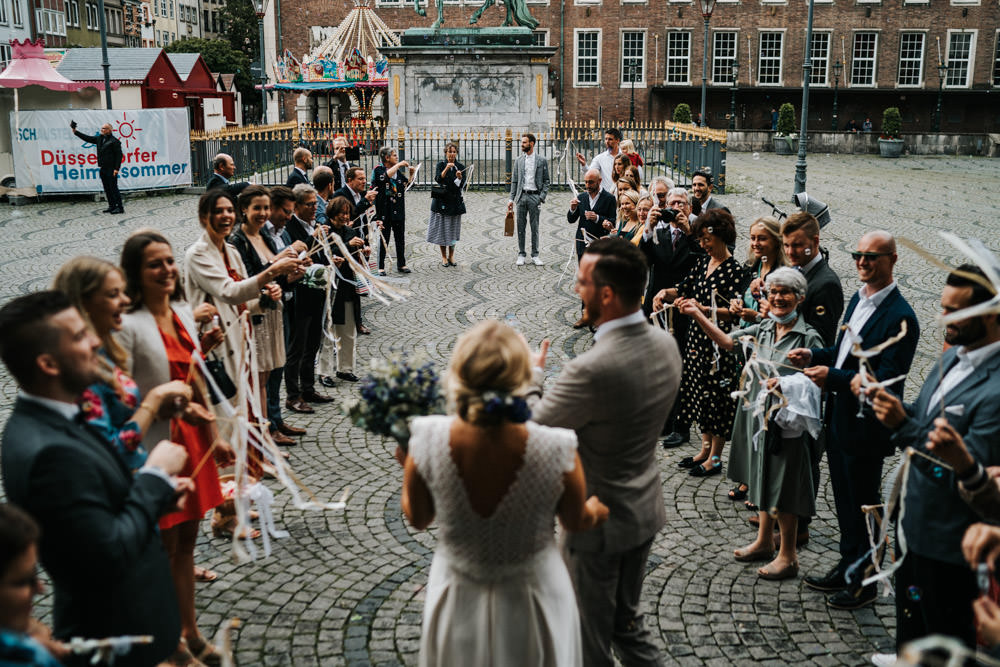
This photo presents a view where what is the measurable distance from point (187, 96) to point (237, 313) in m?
32.0

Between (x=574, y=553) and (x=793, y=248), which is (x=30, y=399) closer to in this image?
(x=574, y=553)

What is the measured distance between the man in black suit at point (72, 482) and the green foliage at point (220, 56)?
63479 mm

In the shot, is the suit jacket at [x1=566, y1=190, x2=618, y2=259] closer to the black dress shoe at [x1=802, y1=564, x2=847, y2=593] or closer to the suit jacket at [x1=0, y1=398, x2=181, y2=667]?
the black dress shoe at [x1=802, y1=564, x2=847, y2=593]

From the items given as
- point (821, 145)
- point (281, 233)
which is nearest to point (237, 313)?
point (281, 233)

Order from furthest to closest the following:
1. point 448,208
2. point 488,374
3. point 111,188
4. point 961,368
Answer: point 111,188 → point 448,208 → point 961,368 → point 488,374

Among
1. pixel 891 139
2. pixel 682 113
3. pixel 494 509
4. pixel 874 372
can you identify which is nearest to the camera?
pixel 494 509

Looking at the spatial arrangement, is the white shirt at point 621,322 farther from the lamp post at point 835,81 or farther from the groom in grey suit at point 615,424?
the lamp post at point 835,81

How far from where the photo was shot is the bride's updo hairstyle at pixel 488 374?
2.72m

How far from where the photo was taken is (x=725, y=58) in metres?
46.6

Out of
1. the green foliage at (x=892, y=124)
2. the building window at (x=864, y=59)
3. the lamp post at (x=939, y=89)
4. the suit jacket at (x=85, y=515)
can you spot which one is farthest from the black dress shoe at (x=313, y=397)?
the building window at (x=864, y=59)

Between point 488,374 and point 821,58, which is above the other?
point 821,58

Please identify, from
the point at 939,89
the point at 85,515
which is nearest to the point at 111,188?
the point at 85,515

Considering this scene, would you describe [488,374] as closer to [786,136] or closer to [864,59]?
[786,136]

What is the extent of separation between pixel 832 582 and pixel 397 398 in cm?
316
